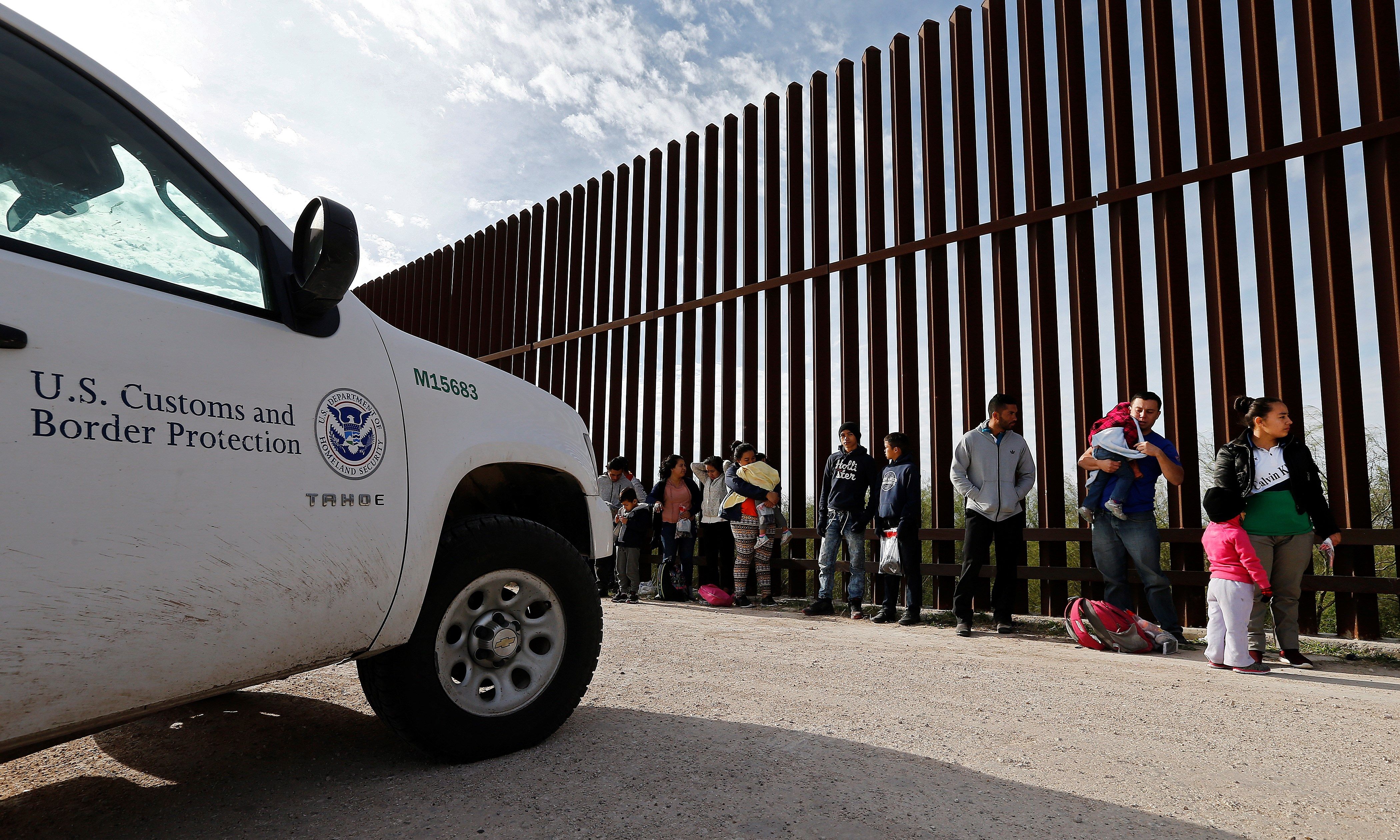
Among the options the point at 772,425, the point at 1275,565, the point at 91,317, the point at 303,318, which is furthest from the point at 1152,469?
the point at 91,317

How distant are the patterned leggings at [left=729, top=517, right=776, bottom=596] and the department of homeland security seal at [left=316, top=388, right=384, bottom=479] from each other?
22.5 feet

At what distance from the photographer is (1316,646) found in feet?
18.4

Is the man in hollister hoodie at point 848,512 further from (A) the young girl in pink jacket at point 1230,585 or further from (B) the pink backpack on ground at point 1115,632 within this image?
(A) the young girl in pink jacket at point 1230,585

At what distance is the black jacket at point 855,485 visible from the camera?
A: 7738mm

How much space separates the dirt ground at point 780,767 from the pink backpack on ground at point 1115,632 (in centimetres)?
118

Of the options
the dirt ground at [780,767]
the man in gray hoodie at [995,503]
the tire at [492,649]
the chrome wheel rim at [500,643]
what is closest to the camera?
the dirt ground at [780,767]

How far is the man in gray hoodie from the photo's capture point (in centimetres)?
652

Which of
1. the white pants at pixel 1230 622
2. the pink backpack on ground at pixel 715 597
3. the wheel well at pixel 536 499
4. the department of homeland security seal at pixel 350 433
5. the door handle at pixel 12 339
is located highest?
the door handle at pixel 12 339

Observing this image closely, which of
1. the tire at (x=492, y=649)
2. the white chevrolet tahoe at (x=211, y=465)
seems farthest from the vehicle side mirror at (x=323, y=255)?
the tire at (x=492, y=649)

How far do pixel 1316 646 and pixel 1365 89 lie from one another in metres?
4.10

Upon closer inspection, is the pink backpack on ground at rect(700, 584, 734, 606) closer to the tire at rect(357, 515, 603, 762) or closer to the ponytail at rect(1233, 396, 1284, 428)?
the ponytail at rect(1233, 396, 1284, 428)

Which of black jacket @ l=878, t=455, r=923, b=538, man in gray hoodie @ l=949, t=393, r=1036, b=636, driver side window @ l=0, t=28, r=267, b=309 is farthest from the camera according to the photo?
black jacket @ l=878, t=455, r=923, b=538

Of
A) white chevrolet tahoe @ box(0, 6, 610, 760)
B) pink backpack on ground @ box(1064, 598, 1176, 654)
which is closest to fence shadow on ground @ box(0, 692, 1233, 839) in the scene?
white chevrolet tahoe @ box(0, 6, 610, 760)

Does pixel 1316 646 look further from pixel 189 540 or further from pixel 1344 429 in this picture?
pixel 189 540
